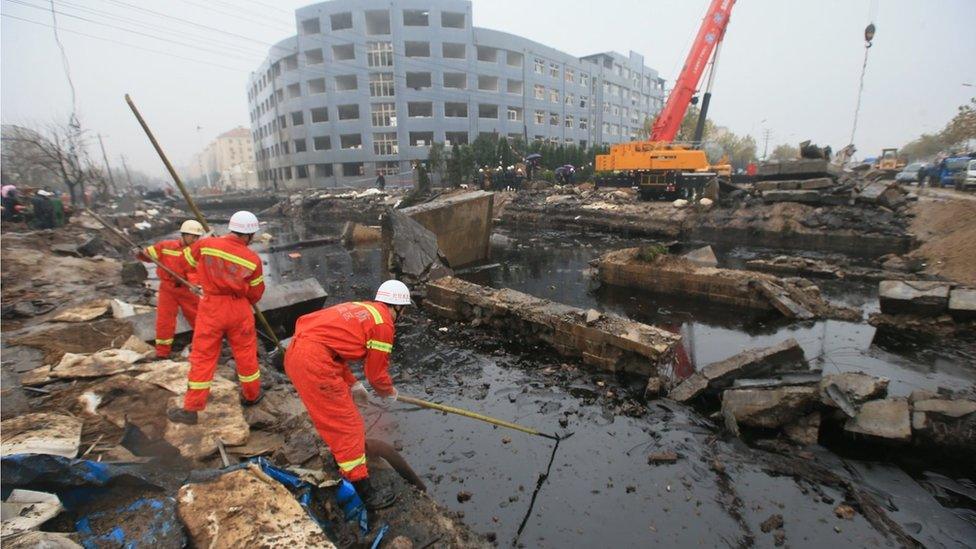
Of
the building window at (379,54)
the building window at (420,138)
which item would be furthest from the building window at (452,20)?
the building window at (420,138)

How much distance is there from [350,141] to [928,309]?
122 ft

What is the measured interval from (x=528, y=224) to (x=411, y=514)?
1649cm

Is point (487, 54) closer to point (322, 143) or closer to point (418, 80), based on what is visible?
point (418, 80)

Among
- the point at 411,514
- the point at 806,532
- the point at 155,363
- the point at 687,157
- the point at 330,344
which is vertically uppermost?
the point at 687,157

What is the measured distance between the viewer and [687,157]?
1689cm

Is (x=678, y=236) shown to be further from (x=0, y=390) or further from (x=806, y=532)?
(x=0, y=390)

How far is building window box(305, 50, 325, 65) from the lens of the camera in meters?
35.7

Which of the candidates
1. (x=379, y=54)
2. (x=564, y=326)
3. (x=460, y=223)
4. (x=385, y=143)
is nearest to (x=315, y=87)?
(x=379, y=54)

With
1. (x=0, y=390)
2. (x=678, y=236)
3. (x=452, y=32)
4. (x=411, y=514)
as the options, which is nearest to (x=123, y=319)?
(x=0, y=390)

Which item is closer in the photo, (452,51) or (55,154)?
(55,154)

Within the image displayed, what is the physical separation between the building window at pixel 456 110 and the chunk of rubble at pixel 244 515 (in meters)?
37.3

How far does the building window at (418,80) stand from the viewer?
35500 millimetres

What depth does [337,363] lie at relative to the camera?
2.81 meters

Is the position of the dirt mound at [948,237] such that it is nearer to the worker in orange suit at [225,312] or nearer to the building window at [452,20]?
the worker in orange suit at [225,312]
